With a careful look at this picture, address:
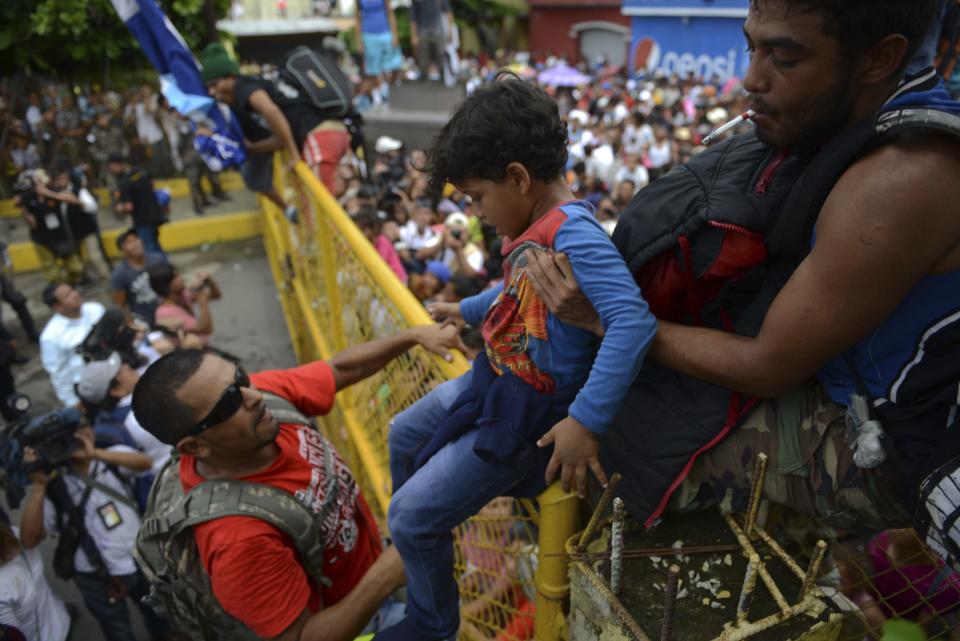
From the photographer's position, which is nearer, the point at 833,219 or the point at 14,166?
the point at 833,219

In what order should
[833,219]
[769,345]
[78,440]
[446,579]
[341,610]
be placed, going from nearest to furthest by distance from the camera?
1. [833,219]
2. [769,345]
3. [446,579]
4. [341,610]
5. [78,440]

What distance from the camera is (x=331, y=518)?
2.42 meters

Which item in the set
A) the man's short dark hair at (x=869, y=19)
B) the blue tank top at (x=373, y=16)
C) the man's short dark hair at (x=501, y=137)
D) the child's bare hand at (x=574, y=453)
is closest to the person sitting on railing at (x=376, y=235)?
the man's short dark hair at (x=501, y=137)

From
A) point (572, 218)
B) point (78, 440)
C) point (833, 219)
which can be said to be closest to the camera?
point (833, 219)

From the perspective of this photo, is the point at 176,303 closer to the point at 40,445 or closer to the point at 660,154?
the point at 40,445

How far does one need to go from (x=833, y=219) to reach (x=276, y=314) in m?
8.40

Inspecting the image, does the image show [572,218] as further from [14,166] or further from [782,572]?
[14,166]

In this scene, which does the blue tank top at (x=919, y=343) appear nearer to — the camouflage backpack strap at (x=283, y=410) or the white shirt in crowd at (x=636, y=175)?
the camouflage backpack strap at (x=283, y=410)

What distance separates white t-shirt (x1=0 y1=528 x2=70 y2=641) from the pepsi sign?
2296cm

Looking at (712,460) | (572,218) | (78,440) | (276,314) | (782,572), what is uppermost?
(572,218)

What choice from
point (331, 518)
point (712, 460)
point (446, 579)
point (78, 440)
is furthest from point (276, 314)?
point (712, 460)

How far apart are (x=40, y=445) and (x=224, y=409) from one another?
197cm

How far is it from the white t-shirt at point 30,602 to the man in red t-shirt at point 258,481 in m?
1.65

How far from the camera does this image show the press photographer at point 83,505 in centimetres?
345
